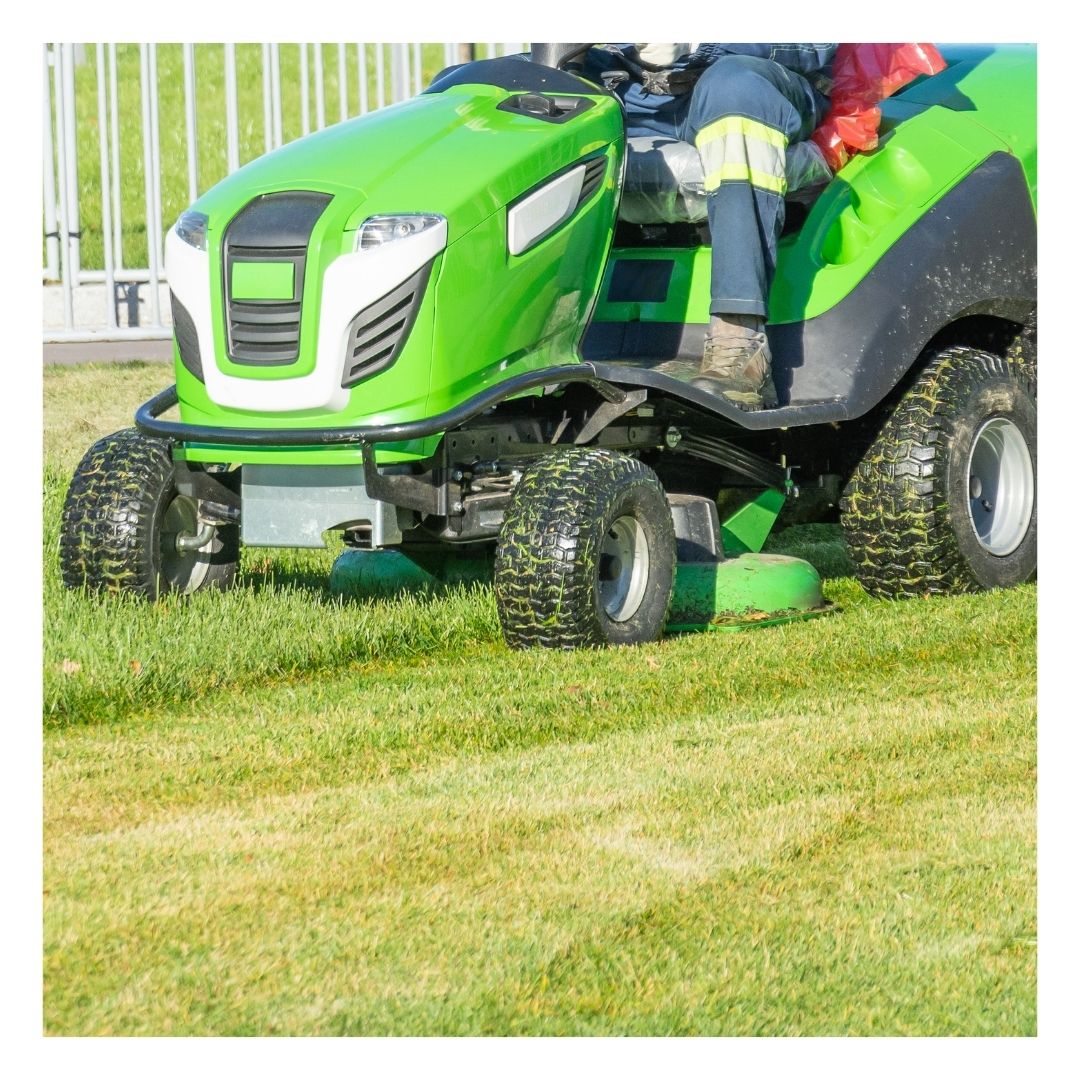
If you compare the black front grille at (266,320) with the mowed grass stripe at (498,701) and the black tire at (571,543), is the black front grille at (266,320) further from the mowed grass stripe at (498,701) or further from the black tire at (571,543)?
the mowed grass stripe at (498,701)

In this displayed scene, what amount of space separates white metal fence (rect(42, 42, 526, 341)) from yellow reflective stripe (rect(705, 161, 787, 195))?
3.72 metres

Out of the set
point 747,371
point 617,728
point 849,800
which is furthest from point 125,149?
point 849,800

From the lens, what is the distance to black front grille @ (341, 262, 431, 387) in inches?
163

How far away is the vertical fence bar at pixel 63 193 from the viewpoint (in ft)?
27.9

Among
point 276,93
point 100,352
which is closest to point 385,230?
point 276,93

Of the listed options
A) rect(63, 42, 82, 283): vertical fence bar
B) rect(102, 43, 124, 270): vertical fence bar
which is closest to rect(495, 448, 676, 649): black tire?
rect(102, 43, 124, 270): vertical fence bar

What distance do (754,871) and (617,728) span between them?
89cm

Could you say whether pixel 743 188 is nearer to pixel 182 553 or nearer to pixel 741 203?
pixel 741 203

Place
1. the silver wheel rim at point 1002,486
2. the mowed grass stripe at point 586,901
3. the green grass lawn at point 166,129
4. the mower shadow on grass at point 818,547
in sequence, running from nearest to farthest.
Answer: the mowed grass stripe at point 586,901 → the silver wheel rim at point 1002,486 → the mower shadow on grass at point 818,547 → the green grass lawn at point 166,129

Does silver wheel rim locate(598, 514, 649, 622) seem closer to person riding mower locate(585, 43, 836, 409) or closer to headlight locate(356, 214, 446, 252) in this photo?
person riding mower locate(585, 43, 836, 409)

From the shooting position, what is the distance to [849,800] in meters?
3.37

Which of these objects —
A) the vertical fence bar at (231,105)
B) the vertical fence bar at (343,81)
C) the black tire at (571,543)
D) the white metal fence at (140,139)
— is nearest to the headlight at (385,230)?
the black tire at (571,543)

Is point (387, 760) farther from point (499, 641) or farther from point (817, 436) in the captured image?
point (817, 436)

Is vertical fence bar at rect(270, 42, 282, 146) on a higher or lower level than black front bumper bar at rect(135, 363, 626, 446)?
higher
